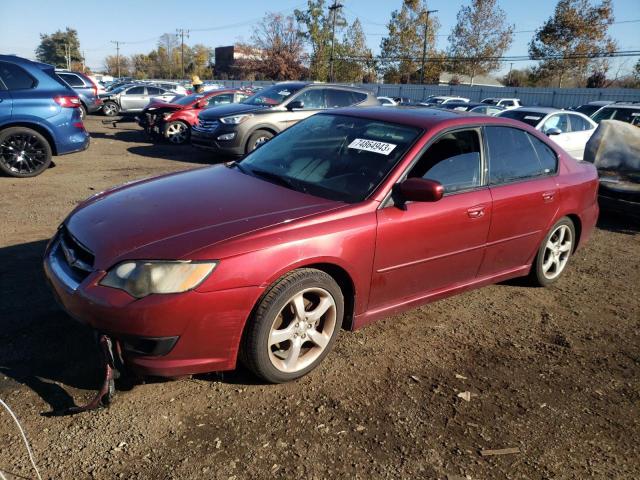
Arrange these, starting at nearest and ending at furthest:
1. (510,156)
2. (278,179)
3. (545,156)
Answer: (278,179)
(510,156)
(545,156)

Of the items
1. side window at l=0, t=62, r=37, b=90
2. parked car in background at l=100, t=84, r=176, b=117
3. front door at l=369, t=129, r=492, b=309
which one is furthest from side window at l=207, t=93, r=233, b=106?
front door at l=369, t=129, r=492, b=309

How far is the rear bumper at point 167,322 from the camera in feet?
8.14

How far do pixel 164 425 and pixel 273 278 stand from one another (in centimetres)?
92

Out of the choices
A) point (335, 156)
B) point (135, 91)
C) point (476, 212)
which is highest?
point (335, 156)

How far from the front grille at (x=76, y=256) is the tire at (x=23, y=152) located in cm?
586

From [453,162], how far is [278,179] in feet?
4.20

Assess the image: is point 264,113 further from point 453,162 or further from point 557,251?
point 453,162

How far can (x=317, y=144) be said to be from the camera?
3914 mm

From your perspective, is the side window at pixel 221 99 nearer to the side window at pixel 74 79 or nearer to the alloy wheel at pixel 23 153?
the alloy wheel at pixel 23 153

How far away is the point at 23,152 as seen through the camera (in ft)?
26.5

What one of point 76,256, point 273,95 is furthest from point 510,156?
point 273,95

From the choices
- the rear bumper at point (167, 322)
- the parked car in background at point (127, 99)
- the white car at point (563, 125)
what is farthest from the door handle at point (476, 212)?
the parked car in background at point (127, 99)

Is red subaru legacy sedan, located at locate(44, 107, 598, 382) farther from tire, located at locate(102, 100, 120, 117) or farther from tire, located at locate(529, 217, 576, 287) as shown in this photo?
tire, located at locate(102, 100, 120, 117)

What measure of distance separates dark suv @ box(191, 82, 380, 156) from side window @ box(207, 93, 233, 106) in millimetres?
3677
